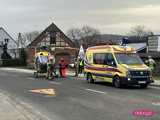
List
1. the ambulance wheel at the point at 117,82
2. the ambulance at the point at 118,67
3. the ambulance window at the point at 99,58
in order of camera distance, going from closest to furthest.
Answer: the ambulance at the point at 118,67 < the ambulance wheel at the point at 117,82 < the ambulance window at the point at 99,58

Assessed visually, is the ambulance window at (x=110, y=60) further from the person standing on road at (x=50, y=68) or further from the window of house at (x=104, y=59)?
the person standing on road at (x=50, y=68)

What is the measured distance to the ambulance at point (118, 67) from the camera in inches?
997

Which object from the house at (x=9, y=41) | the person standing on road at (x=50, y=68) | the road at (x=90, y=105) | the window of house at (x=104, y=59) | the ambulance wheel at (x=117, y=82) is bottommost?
the road at (x=90, y=105)

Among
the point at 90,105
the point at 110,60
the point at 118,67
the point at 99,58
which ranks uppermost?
the point at 99,58

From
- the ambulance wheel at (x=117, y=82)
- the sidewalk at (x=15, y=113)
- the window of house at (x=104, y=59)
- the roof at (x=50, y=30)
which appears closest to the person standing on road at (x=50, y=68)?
the window of house at (x=104, y=59)

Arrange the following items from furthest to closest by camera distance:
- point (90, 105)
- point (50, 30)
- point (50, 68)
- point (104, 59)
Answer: point (50, 30)
point (50, 68)
point (104, 59)
point (90, 105)

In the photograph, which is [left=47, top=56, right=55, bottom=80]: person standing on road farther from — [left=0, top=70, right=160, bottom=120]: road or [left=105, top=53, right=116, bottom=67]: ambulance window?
[left=0, top=70, right=160, bottom=120]: road

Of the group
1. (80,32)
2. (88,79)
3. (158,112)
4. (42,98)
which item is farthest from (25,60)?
(158,112)

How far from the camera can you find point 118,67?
84.9ft

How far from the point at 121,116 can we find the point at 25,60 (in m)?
69.9

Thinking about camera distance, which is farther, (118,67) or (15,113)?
(118,67)

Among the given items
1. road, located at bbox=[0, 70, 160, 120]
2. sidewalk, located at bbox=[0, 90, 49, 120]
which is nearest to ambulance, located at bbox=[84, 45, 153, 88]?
road, located at bbox=[0, 70, 160, 120]

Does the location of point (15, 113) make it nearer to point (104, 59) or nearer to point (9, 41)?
point (104, 59)

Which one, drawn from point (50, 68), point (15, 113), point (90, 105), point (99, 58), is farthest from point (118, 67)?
point (15, 113)
